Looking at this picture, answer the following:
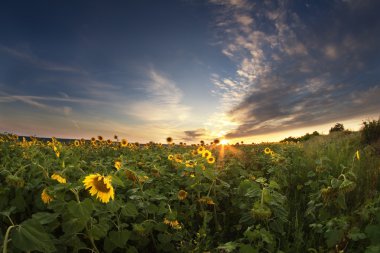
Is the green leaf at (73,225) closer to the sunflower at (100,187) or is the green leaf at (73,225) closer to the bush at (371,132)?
the sunflower at (100,187)

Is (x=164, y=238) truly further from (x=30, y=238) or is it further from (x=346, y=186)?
(x=346, y=186)

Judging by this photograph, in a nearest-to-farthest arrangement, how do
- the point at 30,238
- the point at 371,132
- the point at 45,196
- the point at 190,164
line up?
1. the point at 30,238
2. the point at 45,196
3. the point at 190,164
4. the point at 371,132

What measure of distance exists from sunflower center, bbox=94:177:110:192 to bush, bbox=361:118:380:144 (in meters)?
9.95

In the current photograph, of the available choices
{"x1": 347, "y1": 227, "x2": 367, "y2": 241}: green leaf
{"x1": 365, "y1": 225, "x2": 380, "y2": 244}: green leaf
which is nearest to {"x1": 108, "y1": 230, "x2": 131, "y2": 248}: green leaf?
{"x1": 347, "y1": 227, "x2": 367, "y2": 241}: green leaf

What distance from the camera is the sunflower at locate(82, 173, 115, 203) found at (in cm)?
296

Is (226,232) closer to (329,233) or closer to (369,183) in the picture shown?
(329,233)

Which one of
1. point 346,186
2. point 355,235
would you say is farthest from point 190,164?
point 355,235

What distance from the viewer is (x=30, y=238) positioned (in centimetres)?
203

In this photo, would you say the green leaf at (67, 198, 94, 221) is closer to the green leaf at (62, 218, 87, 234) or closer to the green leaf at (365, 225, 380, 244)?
the green leaf at (62, 218, 87, 234)

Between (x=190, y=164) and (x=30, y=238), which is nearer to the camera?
(x=30, y=238)

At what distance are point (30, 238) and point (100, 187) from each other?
1.01 meters

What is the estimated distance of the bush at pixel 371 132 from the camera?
1085 cm

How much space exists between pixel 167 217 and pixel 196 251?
46cm

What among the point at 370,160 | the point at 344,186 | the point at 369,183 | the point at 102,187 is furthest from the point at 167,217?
the point at 370,160
